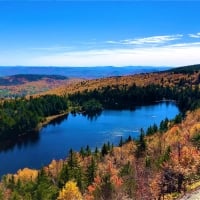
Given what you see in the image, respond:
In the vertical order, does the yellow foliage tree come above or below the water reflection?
above

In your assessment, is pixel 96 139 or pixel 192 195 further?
pixel 96 139

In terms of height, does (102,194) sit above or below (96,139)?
above

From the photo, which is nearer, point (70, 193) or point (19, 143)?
point (70, 193)

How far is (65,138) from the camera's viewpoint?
192 meters

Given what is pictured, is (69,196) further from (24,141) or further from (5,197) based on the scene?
Answer: (24,141)

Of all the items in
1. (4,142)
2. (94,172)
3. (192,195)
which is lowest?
(4,142)

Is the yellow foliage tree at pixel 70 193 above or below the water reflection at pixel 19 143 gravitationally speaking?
above

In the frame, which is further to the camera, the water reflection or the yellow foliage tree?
the water reflection

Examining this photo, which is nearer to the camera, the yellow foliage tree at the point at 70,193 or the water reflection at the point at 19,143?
the yellow foliage tree at the point at 70,193

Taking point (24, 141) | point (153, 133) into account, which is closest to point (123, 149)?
point (153, 133)

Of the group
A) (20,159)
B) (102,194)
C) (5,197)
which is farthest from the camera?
(20,159)

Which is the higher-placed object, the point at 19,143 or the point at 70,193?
the point at 70,193

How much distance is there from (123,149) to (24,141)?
73527 millimetres

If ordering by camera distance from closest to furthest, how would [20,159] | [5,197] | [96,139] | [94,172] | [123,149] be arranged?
[5,197]
[94,172]
[123,149]
[20,159]
[96,139]
